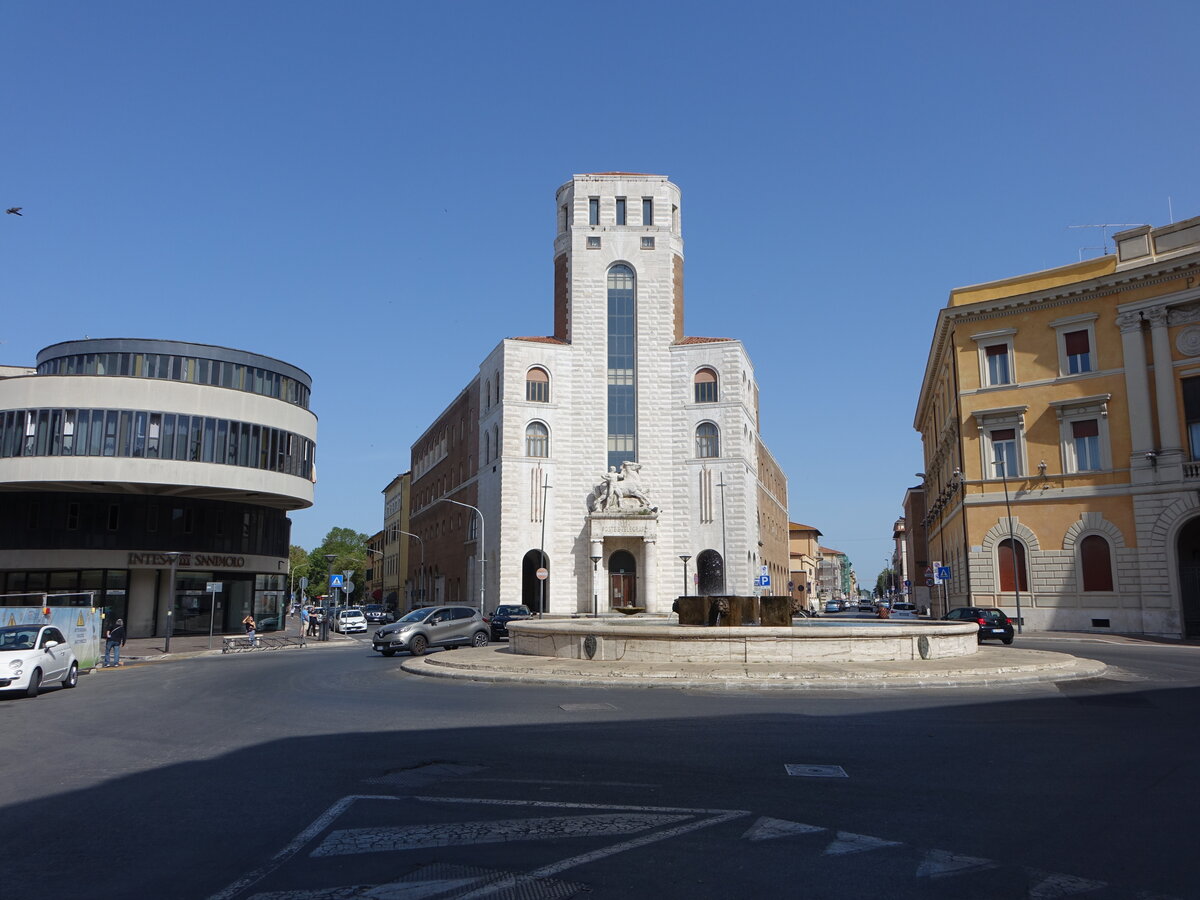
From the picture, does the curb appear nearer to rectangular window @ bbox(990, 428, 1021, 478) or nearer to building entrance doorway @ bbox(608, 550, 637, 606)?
rectangular window @ bbox(990, 428, 1021, 478)

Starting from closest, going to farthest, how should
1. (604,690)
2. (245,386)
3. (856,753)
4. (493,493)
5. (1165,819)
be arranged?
1. (1165,819)
2. (856,753)
3. (604,690)
4. (245,386)
5. (493,493)

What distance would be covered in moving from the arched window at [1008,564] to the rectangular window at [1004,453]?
3.06m

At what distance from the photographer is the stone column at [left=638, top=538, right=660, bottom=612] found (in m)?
53.5

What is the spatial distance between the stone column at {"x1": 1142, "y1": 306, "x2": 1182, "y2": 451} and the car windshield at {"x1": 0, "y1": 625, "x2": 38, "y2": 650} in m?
39.2

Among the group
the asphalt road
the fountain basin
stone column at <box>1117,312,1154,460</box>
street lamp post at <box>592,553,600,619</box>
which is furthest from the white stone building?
the asphalt road

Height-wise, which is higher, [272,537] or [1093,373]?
[1093,373]

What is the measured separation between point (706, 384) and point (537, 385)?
10942 millimetres

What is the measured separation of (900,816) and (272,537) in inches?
1919

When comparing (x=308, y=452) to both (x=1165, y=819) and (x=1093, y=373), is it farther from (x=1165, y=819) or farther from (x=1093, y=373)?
(x=1165, y=819)

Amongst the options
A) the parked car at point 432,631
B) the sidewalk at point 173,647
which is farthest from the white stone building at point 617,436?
the parked car at point 432,631

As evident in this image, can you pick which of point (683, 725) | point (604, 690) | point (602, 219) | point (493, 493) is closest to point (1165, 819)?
point (683, 725)

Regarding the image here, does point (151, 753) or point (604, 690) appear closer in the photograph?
point (151, 753)

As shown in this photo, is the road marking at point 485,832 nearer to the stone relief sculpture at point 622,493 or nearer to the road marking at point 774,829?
A: the road marking at point 774,829

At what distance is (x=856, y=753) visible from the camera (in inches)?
379
